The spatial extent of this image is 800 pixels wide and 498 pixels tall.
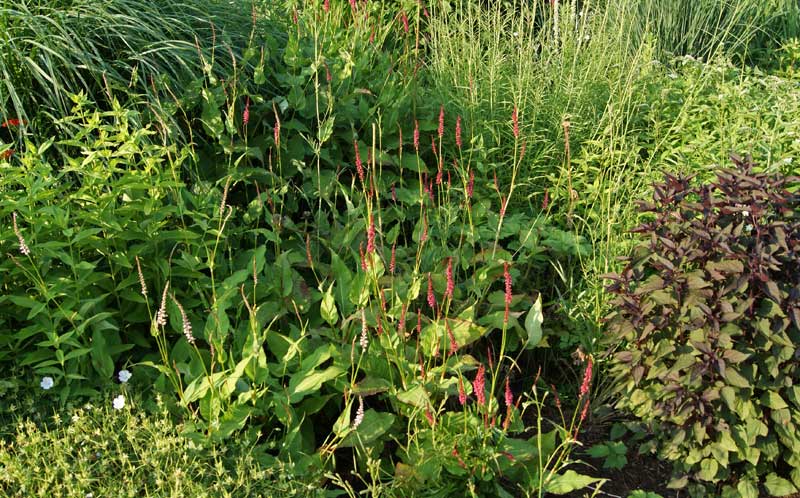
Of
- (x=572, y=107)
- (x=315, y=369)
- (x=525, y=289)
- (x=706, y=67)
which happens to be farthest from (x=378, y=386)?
(x=706, y=67)

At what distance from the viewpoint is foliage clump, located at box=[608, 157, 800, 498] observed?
2.66 metres

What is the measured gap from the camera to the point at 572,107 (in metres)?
4.54

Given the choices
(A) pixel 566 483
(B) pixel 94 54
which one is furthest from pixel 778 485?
(B) pixel 94 54

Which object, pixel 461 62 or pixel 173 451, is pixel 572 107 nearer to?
pixel 461 62

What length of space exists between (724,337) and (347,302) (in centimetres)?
124

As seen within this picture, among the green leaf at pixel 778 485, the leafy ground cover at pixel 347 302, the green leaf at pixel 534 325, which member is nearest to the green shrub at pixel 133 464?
the leafy ground cover at pixel 347 302

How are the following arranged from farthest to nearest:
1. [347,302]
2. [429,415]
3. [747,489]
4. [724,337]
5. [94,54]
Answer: [94,54] → [347,302] → [747,489] → [724,337] → [429,415]

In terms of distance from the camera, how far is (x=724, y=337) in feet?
8.60

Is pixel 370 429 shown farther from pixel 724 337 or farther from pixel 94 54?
pixel 94 54

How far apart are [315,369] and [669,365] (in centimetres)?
114

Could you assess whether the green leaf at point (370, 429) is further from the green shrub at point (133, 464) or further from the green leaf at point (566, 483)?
the green leaf at point (566, 483)

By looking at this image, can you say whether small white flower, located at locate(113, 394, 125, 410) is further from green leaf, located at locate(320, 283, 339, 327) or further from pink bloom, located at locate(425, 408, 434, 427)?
pink bloom, located at locate(425, 408, 434, 427)

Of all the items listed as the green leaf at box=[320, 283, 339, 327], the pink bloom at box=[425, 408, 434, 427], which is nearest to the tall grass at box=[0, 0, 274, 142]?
the green leaf at box=[320, 283, 339, 327]

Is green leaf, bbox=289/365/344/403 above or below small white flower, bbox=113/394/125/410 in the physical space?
below
